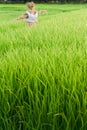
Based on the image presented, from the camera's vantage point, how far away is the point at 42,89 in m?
1.29

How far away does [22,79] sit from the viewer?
4.40 ft

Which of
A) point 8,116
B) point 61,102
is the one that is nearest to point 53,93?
point 61,102

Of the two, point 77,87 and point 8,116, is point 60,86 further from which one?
point 8,116

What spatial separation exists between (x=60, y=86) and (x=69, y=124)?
0.60ft

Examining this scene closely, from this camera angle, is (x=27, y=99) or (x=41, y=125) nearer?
(x=41, y=125)

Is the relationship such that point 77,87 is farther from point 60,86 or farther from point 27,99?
point 27,99

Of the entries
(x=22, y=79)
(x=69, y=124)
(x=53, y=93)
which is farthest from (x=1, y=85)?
(x=69, y=124)

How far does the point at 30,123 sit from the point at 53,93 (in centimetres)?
13

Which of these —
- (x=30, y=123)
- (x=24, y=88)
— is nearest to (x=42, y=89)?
(x=24, y=88)

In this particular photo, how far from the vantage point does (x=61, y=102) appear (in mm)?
1193

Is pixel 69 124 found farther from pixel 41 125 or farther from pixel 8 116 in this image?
pixel 8 116

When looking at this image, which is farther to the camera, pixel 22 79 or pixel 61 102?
pixel 22 79

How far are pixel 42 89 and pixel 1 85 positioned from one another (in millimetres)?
155

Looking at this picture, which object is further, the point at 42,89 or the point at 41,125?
the point at 42,89
